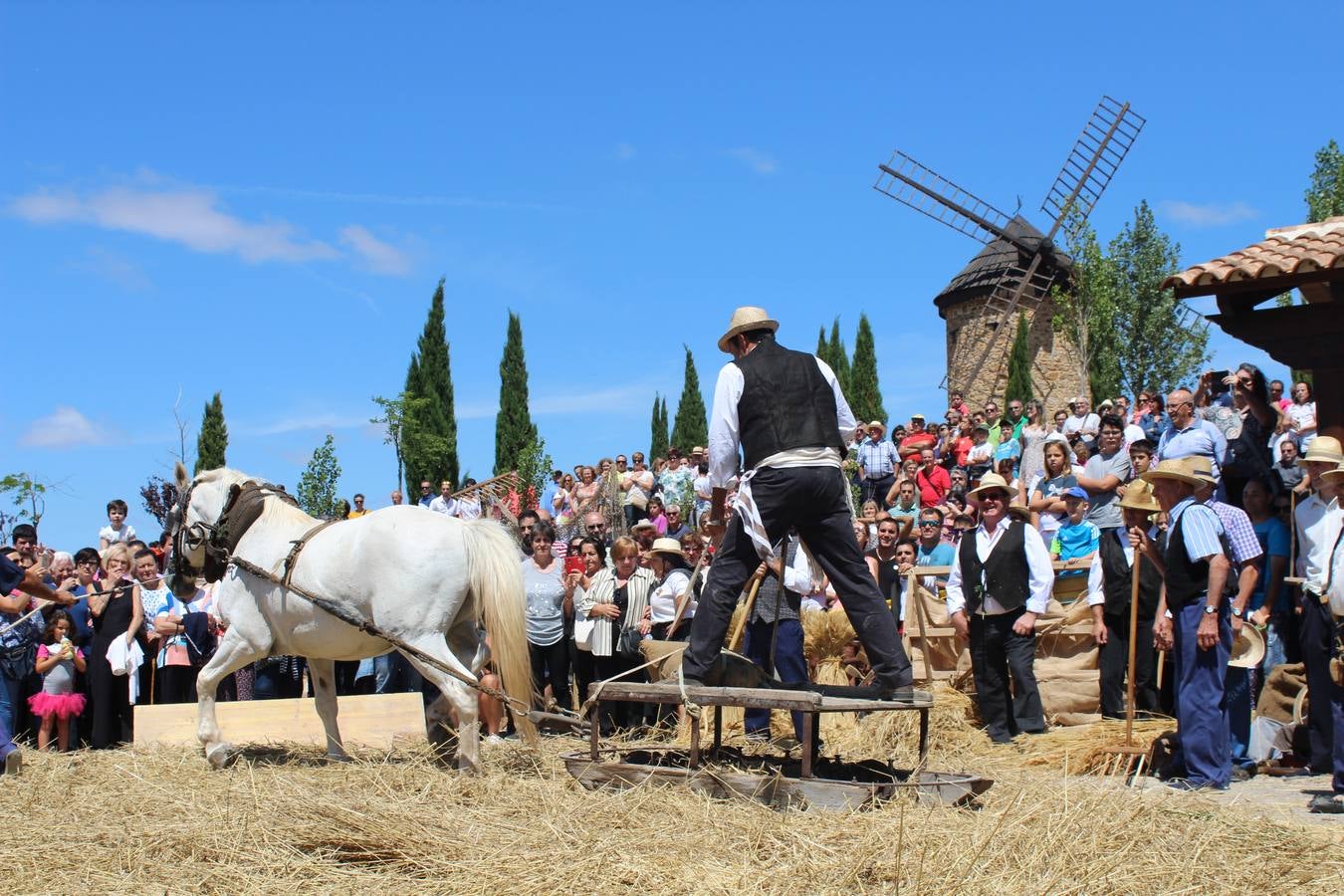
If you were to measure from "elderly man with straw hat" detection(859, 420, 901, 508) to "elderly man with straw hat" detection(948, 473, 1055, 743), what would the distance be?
8.83 m

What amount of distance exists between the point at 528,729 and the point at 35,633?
521cm

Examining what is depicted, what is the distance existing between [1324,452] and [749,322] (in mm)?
3545

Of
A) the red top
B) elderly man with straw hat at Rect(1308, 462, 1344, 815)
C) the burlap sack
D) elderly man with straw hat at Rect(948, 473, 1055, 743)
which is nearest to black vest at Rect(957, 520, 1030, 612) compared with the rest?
elderly man with straw hat at Rect(948, 473, 1055, 743)

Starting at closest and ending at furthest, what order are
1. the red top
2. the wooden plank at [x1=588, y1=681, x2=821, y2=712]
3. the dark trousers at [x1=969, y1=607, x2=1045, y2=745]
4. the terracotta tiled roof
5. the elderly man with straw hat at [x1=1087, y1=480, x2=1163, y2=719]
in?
the wooden plank at [x1=588, y1=681, x2=821, y2=712]
the terracotta tiled roof
the dark trousers at [x1=969, y1=607, x2=1045, y2=745]
the elderly man with straw hat at [x1=1087, y1=480, x2=1163, y2=719]
the red top

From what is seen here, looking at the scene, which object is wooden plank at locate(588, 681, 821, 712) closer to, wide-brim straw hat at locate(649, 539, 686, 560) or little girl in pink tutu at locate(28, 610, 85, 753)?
wide-brim straw hat at locate(649, 539, 686, 560)

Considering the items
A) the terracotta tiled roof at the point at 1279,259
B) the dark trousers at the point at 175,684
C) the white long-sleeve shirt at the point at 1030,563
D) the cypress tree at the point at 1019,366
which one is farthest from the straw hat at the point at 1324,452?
the cypress tree at the point at 1019,366

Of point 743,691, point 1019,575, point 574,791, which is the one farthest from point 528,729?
point 1019,575

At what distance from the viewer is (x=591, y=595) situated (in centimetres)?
1116

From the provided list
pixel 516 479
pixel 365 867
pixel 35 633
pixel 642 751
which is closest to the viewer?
pixel 365 867

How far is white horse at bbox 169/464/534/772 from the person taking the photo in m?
8.19

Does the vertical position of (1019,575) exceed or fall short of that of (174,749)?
it exceeds it

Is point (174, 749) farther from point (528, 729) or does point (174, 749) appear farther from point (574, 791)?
point (574, 791)

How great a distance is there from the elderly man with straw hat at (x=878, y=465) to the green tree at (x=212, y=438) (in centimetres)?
2071

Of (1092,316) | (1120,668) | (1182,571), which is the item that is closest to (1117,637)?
(1120,668)
